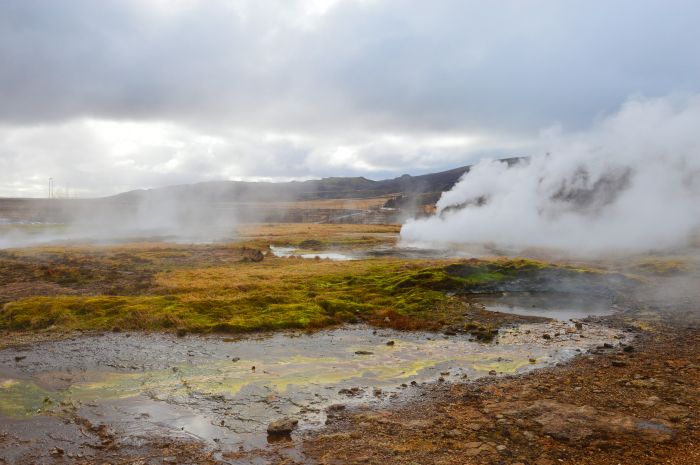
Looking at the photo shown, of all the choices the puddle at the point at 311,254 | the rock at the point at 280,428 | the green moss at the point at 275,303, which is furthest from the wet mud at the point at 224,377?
the puddle at the point at 311,254

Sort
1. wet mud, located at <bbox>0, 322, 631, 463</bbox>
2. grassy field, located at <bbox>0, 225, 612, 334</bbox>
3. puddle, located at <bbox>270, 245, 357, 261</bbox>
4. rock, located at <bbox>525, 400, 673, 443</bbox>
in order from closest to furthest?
rock, located at <bbox>525, 400, 673, 443</bbox>, wet mud, located at <bbox>0, 322, 631, 463</bbox>, grassy field, located at <bbox>0, 225, 612, 334</bbox>, puddle, located at <bbox>270, 245, 357, 261</bbox>

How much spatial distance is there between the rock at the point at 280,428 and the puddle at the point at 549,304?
1497 cm

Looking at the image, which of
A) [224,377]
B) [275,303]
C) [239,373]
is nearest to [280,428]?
[224,377]

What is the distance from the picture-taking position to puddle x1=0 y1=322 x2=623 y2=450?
11.4 metres

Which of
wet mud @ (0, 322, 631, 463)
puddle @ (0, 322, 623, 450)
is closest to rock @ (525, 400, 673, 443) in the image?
wet mud @ (0, 322, 631, 463)

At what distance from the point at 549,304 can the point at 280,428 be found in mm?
18293

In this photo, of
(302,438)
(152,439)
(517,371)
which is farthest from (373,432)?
(517,371)

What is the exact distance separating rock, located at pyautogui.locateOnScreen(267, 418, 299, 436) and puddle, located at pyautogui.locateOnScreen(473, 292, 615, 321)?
1497cm

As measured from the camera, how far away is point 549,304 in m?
24.5

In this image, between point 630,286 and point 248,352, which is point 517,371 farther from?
point 630,286

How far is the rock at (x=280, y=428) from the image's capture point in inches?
407

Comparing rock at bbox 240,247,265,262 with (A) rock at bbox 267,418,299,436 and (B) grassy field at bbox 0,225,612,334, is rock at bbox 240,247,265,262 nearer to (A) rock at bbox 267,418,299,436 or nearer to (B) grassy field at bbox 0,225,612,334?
(B) grassy field at bbox 0,225,612,334

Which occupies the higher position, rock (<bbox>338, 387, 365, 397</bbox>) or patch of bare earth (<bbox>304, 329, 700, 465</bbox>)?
patch of bare earth (<bbox>304, 329, 700, 465</bbox>)

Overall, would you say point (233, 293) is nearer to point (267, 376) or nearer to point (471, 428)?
point (267, 376)
